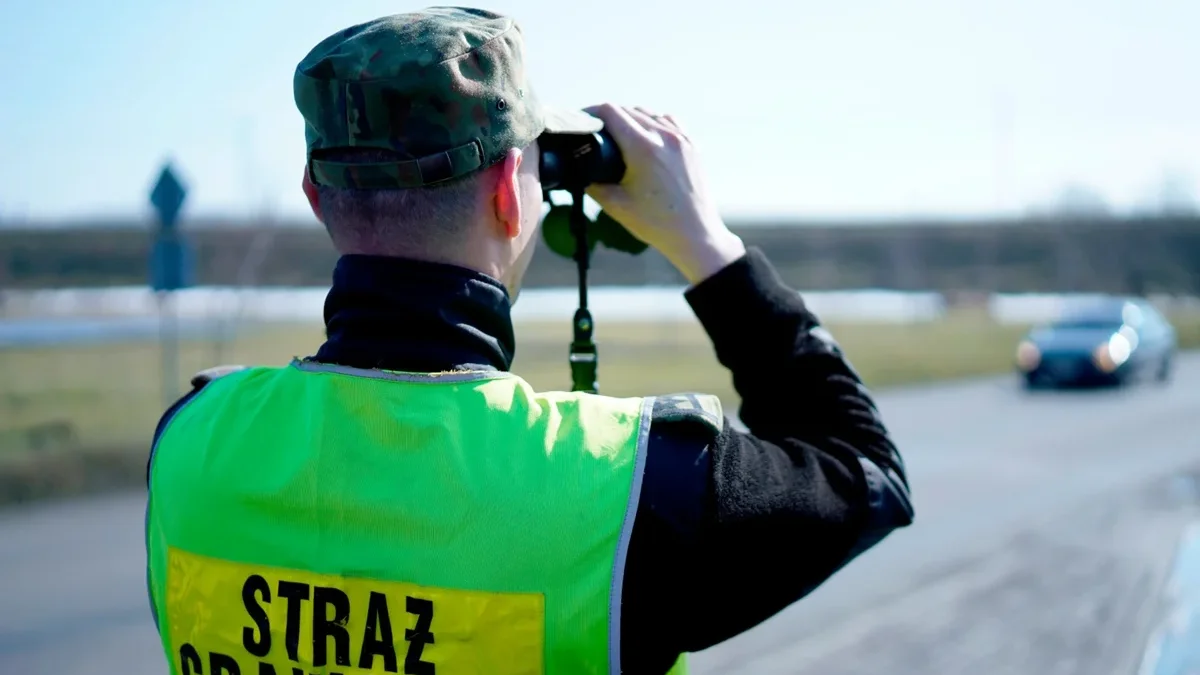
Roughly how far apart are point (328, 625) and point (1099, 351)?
59.2 feet

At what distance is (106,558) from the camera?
720cm

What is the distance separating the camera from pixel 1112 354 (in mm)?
17797

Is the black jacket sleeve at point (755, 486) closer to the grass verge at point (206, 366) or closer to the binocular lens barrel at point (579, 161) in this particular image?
the binocular lens barrel at point (579, 161)

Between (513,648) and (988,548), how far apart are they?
631cm

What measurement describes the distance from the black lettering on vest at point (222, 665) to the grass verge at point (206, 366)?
5.07 ft

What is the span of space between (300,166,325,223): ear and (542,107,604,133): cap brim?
Answer: 320 mm

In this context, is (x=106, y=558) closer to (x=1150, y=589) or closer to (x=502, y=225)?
(x=1150, y=589)

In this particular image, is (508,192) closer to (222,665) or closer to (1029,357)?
(222,665)

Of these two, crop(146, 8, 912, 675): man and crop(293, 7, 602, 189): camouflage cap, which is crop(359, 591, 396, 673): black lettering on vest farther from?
crop(293, 7, 602, 189): camouflage cap

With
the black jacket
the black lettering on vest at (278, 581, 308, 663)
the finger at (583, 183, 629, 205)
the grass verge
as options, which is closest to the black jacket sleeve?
the black jacket

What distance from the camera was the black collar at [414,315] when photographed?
1.45 m

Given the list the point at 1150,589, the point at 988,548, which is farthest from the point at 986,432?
the point at 1150,589

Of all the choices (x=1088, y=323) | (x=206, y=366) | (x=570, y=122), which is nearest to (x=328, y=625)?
(x=570, y=122)

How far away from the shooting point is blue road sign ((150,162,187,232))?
10.7 meters
